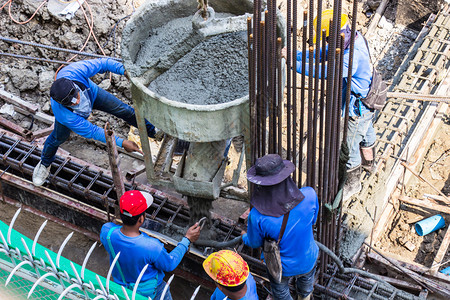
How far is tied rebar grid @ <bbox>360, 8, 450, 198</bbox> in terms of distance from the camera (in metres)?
6.75

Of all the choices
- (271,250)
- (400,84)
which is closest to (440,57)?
(400,84)

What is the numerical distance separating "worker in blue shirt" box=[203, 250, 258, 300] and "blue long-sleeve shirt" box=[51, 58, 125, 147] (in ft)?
6.65

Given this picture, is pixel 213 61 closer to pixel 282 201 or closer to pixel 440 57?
pixel 282 201

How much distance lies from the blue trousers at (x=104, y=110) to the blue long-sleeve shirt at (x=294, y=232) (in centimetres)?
199

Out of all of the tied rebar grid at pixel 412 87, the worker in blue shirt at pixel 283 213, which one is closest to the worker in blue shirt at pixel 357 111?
the tied rebar grid at pixel 412 87

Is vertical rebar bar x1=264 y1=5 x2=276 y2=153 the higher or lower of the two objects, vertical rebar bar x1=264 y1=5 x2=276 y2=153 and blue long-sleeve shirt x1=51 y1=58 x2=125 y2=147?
the higher

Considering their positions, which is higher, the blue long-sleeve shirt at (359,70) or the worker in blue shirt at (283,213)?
the blue long-sleeve shirt at (359,70)

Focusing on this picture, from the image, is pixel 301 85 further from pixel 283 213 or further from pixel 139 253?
pixel 139 253

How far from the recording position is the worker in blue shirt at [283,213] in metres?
3.83

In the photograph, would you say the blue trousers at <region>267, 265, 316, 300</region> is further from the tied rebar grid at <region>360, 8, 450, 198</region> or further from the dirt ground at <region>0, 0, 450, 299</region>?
the tied rebar grid at <region>360, 8, 450, 198</region>

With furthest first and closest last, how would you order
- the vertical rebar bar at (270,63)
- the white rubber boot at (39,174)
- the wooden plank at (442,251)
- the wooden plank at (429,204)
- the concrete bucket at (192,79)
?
the wooden plank at (429,204) → the wooden plank at (442,251) → the white rubber boot at (39,174) → the concrete bucket at (192,79) → the vertical rebar bar at (270,63)

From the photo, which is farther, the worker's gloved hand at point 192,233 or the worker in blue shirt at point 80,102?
the worker in blue shirt at point 80,102

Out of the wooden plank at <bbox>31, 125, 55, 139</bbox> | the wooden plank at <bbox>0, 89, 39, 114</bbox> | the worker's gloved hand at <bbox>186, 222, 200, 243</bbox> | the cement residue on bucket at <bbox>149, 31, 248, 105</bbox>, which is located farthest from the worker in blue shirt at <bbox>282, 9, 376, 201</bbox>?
the wooden plank at <bbox>0, 89, 39, 114</bbox>

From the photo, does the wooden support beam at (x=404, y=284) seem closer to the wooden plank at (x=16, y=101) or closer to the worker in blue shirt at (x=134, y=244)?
the worker in blue shirt at (x=134, y=244)
